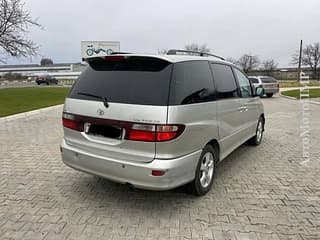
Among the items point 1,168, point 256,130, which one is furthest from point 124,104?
point 256,130

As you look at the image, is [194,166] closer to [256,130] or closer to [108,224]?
[108,224]

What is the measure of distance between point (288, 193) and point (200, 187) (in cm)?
125

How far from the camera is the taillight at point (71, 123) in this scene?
11.3ft

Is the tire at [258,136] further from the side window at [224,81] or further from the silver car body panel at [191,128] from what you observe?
the silver car body panel at [191,128]

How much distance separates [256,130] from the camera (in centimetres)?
601

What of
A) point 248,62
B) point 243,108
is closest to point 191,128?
point 243,108

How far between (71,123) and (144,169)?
47.6 inches

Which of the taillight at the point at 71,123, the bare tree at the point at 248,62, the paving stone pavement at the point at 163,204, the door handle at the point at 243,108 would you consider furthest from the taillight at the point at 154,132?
the bare tree at the point at 248,62

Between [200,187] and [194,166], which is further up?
[194,166]

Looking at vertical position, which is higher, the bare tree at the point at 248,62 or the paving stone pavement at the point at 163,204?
the bare tree at the point at 248,62

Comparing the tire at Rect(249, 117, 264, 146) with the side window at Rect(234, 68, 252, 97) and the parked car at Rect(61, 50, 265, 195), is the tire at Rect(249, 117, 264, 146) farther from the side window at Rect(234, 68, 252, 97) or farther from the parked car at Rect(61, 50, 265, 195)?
the parked car at Rect(61, 50, 265, 195)

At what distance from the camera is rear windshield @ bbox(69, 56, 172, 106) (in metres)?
3.01

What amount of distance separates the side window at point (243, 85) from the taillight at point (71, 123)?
9.27 feet

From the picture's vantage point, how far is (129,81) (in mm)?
3188
